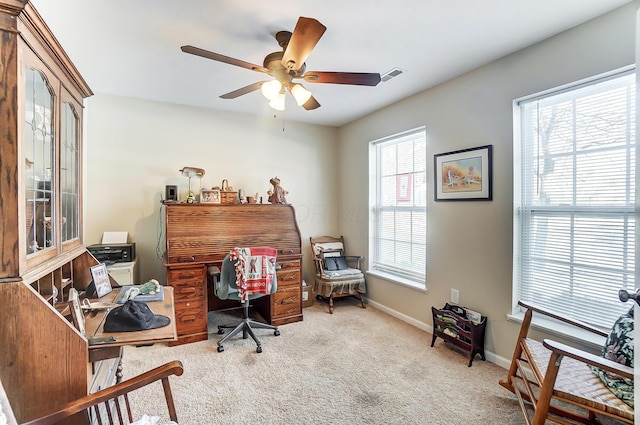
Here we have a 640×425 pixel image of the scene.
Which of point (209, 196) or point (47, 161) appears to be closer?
point (47, 161)

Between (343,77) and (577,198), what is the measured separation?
1841 millimetres

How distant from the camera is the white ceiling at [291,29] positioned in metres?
1.81

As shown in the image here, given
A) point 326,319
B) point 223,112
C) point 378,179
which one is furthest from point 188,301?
point 378,179

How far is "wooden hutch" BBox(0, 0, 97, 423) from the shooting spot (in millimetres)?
1065

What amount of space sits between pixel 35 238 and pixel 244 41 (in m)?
1.77

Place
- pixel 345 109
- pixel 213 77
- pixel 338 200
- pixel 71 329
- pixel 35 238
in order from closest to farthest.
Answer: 1. pixel 71 329
2. pixel 35 238
3. pixel 213 77
4. pixel 345 109
5. pixel 338 200

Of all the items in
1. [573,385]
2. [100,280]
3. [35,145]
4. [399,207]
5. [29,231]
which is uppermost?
[35,145]

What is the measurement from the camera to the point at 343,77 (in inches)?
77.3

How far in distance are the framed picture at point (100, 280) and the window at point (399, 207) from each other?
2.84 m

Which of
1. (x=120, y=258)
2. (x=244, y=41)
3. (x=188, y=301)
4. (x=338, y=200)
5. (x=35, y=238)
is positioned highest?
(x=244, y=41)

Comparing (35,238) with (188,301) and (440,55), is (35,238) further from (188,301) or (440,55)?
(440,55)

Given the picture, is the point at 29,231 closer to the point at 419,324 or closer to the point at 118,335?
the point at 118,335

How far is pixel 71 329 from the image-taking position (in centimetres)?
119

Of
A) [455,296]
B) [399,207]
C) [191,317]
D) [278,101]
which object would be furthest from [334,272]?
Result: [278,101]
